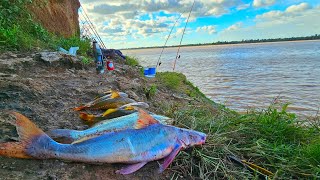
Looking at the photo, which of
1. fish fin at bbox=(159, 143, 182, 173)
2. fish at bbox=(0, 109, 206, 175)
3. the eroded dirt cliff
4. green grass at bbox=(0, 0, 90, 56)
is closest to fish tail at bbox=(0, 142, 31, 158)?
fish at bbox=(0, 109, 206, 175)

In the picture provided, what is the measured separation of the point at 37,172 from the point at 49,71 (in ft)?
13.5

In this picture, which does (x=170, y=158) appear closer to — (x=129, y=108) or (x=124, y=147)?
(x=124, y=147)

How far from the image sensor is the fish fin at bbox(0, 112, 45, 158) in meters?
2.46

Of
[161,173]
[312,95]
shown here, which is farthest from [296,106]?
[161,173]

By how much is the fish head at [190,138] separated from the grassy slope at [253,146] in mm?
87

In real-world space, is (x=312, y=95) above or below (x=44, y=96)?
below

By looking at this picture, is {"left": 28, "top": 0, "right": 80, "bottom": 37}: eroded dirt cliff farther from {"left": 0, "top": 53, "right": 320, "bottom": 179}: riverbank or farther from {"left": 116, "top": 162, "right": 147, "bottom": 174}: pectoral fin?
{"left": 116, "top": 162, "right": 147, "bottom": 174}: pectoral fin

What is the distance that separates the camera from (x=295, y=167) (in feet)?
10.5

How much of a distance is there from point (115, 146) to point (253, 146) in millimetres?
1739

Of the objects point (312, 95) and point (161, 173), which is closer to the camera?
point (161, 173)

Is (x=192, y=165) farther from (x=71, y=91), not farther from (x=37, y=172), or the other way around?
(x=71, y=91)

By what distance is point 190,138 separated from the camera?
3.11 metres

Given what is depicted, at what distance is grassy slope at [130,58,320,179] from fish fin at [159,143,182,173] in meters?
0.15

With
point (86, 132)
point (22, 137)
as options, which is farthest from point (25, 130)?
point (86, 132)
